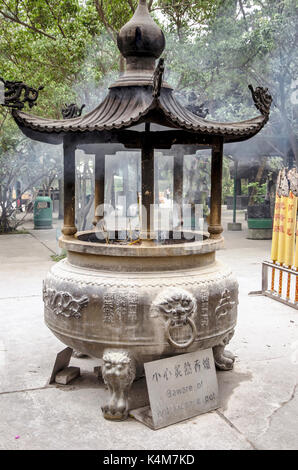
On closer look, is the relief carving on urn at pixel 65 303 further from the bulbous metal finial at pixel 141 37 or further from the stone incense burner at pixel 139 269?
the bulbous metal finial at pixel 141 37

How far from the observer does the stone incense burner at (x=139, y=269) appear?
351cm

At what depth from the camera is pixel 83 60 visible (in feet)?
34.2

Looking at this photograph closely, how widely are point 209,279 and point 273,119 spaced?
12575 mm

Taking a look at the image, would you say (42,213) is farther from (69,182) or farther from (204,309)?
(204,309)

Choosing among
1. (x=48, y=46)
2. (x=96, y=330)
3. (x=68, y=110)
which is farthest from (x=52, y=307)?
(x=48, y=46)

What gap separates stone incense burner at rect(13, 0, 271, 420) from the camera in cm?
351

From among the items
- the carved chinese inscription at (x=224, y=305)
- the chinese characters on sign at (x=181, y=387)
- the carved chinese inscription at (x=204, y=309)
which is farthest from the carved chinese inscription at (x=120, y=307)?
the carved chinese inscription at (x=224, y=305)

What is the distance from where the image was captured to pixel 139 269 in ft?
12.1

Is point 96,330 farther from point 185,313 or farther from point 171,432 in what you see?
point 171,432

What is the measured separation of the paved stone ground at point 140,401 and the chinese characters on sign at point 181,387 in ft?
0.30

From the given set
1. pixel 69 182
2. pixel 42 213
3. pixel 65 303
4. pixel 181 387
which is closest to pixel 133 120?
pixel 69 182

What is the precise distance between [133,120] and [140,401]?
2.18m

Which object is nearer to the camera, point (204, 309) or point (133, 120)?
point (133, 120)
